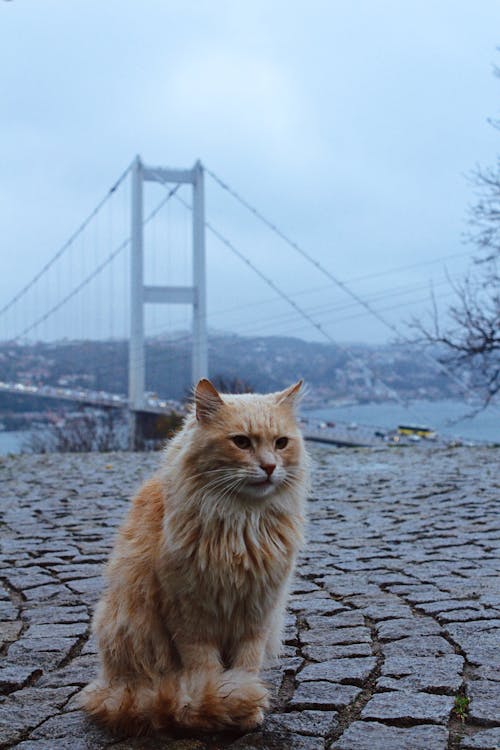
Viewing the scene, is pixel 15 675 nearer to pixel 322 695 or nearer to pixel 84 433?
pixel 322 695

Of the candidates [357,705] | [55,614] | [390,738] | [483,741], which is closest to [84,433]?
[55,614]

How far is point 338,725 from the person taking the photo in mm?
2111

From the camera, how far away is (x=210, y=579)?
2.04 meters

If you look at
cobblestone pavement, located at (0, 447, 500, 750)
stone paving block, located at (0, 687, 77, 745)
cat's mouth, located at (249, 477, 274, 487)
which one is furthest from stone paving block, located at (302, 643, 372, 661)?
cat's mouth, located at (249, 477, 274, 487)

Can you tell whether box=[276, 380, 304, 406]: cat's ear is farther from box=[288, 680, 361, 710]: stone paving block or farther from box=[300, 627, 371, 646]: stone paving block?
box=[300, 627, 371, 646]: stone paving block

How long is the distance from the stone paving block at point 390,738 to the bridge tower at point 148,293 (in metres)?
16.2

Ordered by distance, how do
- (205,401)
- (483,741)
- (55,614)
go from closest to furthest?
(483,741), (205,401), (55,614)

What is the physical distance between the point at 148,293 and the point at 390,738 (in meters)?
20.1

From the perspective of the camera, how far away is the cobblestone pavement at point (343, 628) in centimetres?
208

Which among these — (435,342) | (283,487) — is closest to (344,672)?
(283,487)

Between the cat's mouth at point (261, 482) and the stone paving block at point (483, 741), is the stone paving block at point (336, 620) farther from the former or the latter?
the cat's mouth at point (261, 482)

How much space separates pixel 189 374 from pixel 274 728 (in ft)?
62.8

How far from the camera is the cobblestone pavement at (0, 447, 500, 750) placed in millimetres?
2084

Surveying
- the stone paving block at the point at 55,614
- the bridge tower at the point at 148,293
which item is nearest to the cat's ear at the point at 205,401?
the stone paving block at the point at 55,614
